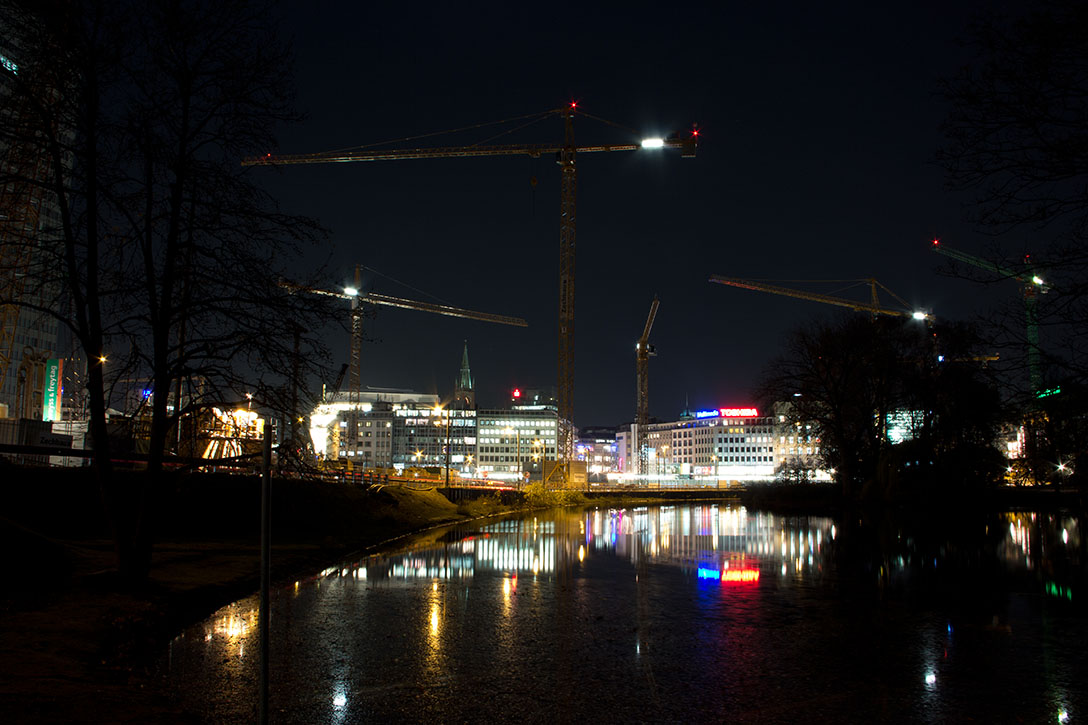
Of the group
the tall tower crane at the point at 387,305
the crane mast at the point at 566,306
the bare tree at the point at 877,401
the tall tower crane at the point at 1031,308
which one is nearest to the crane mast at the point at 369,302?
the tall tower crane at the point at 387,305

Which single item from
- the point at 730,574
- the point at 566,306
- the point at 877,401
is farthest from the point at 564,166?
the point at 730,574

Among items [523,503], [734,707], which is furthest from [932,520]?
[734,707]

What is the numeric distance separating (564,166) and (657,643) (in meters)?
76.8

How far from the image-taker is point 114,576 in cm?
1245

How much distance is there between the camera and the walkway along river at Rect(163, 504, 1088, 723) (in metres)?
7.60

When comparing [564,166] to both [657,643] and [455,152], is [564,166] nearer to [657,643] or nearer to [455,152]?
[455,152]

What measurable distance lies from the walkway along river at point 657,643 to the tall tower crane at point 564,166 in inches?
2064

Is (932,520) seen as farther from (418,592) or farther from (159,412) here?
(159,412)

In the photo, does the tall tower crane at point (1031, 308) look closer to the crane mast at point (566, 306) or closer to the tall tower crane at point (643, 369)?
the crane mast at point (566, 306)

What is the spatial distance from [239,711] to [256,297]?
6.65 metres

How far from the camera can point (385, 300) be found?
145750 mm

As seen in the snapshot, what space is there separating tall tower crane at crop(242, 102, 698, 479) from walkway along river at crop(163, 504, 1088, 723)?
5242 cm

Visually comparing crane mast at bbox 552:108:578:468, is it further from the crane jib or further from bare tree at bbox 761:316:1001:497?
bare tree at bbox 761:316:1001:497

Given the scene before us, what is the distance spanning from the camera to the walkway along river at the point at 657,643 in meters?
7.60
